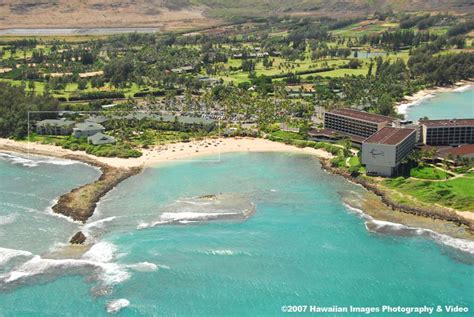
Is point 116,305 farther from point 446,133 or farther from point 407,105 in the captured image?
point 407,105

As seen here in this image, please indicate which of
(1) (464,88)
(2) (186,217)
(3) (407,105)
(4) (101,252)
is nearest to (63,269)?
(4) (101,252)

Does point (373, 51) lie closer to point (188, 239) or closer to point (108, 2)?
point (108, 2)

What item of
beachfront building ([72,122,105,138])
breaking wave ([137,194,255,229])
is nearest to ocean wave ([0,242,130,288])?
breaking wave ([137,194,255,229])

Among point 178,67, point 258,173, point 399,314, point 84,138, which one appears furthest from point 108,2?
point 399,314

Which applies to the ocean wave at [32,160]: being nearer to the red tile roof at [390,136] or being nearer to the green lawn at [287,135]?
the green lawn at [287,135]

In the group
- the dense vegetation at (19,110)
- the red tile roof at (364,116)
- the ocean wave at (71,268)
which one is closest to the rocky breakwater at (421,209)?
the red tile roof at (364,116)

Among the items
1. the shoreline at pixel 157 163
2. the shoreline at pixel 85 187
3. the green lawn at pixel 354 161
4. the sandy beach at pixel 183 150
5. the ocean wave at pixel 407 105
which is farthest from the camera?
the ocean wave at pixel 407 105

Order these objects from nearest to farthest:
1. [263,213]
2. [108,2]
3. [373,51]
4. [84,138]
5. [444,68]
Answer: [263,213] → [84,138] → [444,68] → [373,51] → [108,2]
